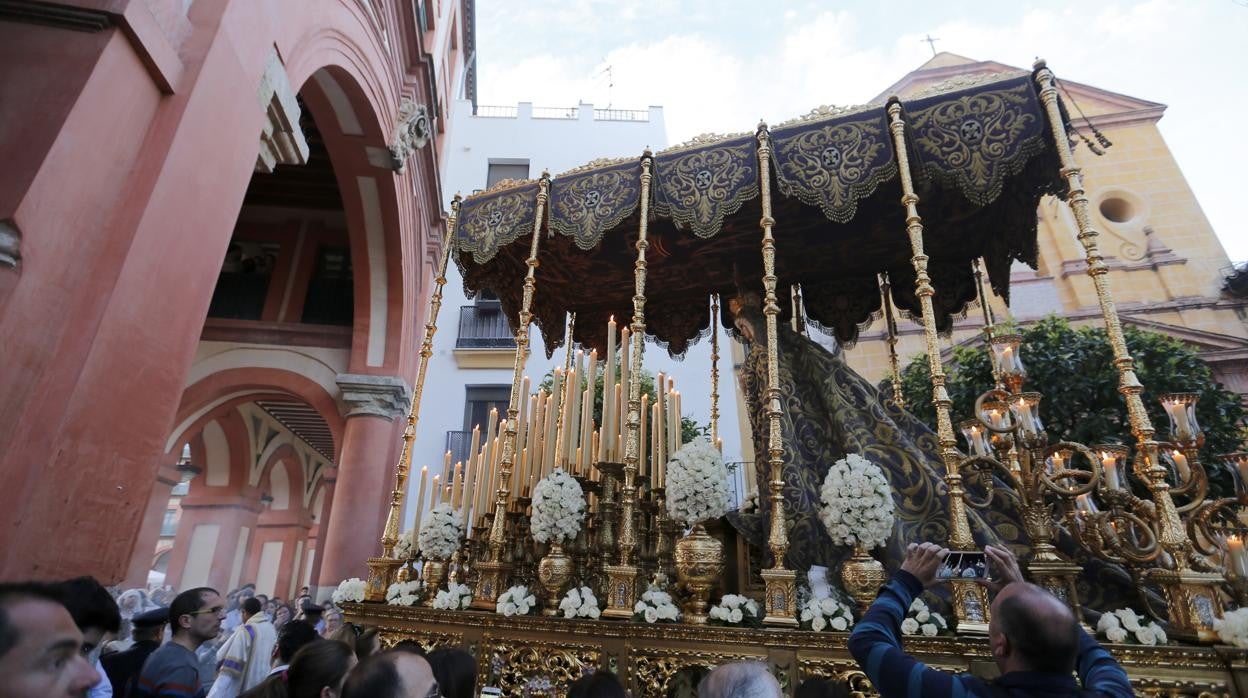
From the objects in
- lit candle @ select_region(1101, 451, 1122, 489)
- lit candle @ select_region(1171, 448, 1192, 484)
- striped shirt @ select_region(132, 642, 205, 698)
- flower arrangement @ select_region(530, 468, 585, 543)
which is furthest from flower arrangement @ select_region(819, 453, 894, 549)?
striped shirt @ select_region(132, 642, 205, 698)

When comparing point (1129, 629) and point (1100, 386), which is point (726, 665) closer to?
point (1129, 629)

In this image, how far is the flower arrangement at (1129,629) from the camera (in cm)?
212

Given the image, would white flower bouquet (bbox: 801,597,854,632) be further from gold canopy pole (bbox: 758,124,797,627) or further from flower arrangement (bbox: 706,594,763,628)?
flower arrangement (bbox: 706,594,763,628)

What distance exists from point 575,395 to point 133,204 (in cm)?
276

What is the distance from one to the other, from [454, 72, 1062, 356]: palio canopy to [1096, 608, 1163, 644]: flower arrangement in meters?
2.14

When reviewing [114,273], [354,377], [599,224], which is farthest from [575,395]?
[354,377]

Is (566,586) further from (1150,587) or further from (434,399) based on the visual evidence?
(434,399)

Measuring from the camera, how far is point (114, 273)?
9.39 ft

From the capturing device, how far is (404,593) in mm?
3658

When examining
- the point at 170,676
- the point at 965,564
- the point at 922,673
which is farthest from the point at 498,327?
the point at 922,673

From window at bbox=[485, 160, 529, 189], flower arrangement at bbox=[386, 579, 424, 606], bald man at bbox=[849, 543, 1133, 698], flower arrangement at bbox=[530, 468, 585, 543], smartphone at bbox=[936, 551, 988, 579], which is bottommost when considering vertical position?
bald man at bbox=[849, 543, 1133, 698]

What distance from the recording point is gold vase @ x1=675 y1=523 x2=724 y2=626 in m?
2.81

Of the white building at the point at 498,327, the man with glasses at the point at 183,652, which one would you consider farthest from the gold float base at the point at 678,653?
the white building at the point at 498,327

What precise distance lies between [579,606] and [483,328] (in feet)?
32.2
